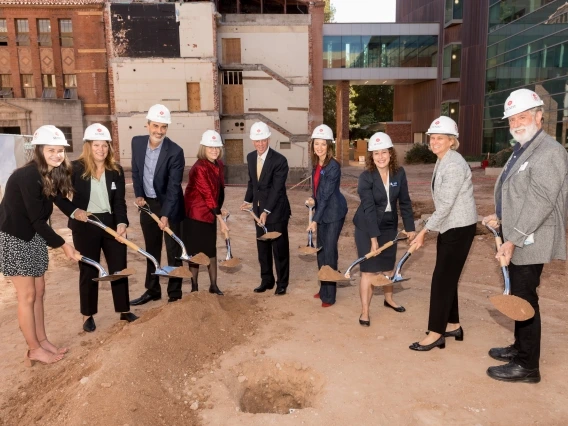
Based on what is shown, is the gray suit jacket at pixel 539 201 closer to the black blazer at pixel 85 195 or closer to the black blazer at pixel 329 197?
the black blazer at pixel 329 197

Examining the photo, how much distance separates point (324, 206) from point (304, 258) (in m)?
2.94

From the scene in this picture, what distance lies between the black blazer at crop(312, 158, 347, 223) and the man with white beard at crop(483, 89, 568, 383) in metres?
2.13

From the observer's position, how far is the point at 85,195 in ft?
15.9

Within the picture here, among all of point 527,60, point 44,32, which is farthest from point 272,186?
point 44,32

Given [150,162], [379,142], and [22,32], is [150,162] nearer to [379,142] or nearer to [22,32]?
[379,142]

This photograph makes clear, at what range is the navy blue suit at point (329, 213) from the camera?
5.59 m

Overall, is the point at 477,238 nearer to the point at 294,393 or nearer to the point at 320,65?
the point at 294,393

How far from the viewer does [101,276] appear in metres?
4.54

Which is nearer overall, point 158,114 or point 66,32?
point 158,114

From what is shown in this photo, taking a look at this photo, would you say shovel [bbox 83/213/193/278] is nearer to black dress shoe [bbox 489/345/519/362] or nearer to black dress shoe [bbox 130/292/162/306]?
black dress shoe [bbox 130/292/162/306]

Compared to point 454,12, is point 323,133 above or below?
below

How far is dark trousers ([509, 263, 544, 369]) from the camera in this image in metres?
3.73

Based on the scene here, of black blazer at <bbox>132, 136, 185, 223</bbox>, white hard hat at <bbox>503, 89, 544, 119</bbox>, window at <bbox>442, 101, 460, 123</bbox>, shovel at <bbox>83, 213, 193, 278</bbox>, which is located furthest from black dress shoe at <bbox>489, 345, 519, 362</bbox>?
window at <bbox>442, 101, 460, 123</bbox>

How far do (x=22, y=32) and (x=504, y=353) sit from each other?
3017cm
